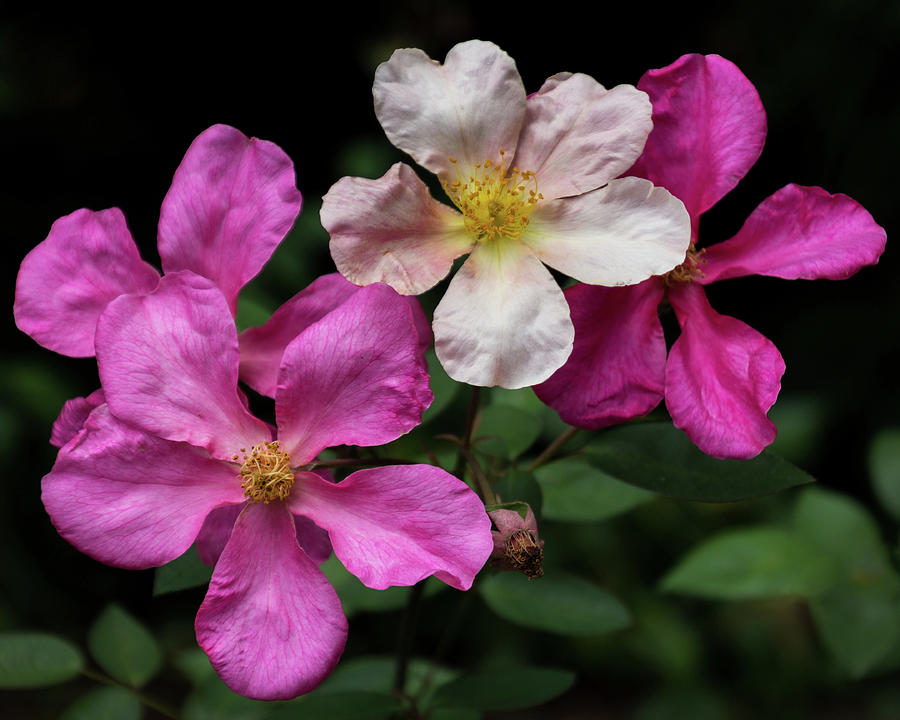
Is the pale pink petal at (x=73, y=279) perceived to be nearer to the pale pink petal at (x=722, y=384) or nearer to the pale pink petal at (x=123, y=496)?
the pale pink petal at (x=123, y=496)

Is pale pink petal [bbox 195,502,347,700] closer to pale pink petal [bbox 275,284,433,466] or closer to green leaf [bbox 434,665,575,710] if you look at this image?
pale pink petal [bbox 275,284,433,466]

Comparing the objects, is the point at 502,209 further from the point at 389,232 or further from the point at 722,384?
the point at 722,384

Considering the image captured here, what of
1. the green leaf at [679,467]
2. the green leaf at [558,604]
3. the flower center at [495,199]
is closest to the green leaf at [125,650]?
the green leaf at [558,604]

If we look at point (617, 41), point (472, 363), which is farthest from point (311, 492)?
point (617, 41)

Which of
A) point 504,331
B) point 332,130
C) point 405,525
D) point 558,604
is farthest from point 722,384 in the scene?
point 332,130

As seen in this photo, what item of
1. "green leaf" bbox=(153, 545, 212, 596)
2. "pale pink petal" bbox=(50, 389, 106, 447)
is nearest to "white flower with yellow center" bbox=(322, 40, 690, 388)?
"pale pink petal" bbox=(50, 389, 106, 447)

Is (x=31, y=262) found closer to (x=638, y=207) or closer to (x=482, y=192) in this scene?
(x=482, y=192)
